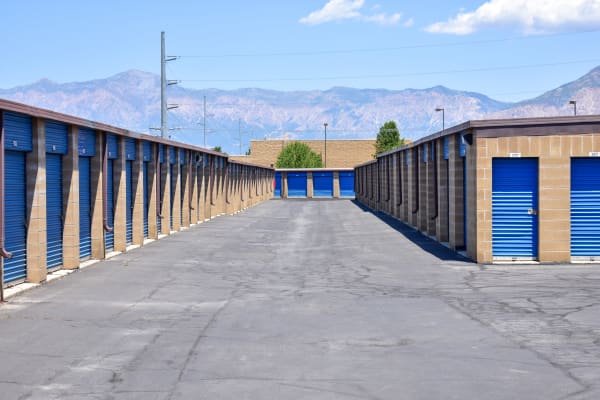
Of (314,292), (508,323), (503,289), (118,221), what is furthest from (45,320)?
(118,221)

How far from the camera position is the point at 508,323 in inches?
499

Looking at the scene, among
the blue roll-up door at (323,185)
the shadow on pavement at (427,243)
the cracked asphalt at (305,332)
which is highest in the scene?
the blue roll-up door at (323,185)

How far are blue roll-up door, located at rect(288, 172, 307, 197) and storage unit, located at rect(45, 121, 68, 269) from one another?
253 feet

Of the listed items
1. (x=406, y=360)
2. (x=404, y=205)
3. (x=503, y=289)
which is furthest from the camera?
(x=404, y=205)

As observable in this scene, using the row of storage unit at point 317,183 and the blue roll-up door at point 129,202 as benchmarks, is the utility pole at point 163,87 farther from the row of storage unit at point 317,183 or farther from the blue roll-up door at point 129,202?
the row of storage unit at point 317,183

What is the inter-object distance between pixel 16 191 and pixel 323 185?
79366mm

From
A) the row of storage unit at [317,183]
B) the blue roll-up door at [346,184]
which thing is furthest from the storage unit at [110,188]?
the blue roll-up door at [346,184]

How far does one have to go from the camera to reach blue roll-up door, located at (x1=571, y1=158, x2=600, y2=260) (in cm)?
2095

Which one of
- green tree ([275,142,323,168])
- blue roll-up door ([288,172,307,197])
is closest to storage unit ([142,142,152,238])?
blue roll-up door ([288,172,307,197])

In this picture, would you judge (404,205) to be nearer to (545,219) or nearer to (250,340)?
(545,219)

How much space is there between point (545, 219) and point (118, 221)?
43.4 feet

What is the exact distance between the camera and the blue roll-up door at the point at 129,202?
1058 inches

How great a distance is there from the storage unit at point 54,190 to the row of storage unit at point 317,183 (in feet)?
246

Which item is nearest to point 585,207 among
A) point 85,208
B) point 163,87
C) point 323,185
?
point 85,208
